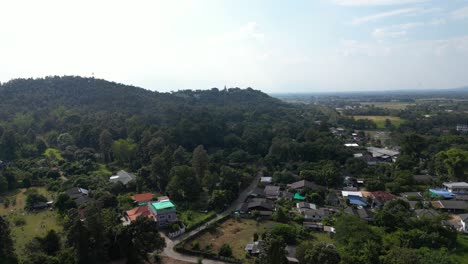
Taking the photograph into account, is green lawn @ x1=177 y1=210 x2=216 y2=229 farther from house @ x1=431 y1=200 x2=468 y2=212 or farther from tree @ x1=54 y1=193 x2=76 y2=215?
house @ x1=431 y1=200 x2=468 y2=212

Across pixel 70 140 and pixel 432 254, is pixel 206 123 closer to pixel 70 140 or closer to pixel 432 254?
pixel 70 140

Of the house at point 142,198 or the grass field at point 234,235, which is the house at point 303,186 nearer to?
the grass field at point 234,235

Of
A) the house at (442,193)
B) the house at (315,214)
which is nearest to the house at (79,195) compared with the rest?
the house at (315,214)

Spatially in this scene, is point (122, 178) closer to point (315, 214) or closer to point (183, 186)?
point (183, 186)

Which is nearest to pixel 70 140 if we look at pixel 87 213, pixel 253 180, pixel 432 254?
pixel 253 180

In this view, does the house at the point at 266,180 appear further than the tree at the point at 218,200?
Yes
